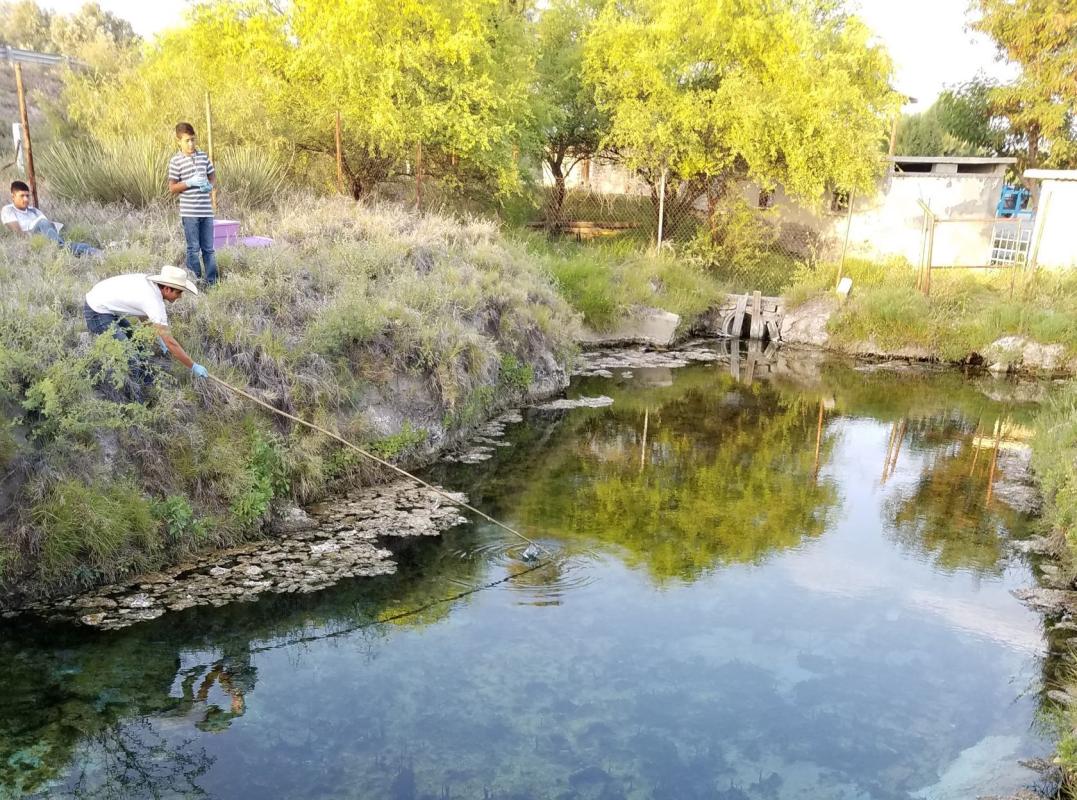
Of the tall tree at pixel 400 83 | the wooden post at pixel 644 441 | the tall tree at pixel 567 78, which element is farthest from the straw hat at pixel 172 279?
the tall tree at pixel 567 78

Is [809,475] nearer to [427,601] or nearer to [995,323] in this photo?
[427,601]

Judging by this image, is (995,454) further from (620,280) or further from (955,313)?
(620,280)

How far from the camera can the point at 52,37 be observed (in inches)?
1107

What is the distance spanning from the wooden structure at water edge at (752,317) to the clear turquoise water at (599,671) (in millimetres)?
7836

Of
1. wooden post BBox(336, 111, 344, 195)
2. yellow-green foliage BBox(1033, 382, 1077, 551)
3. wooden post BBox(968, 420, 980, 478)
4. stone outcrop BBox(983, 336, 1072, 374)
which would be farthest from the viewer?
stone outcrop BBox(983, 336, 1072, 374)

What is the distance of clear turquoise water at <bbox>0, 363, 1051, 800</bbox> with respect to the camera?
425 cm

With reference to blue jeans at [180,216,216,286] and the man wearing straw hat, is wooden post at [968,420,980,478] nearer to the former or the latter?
the man wearing straw hat

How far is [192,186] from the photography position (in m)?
7.65

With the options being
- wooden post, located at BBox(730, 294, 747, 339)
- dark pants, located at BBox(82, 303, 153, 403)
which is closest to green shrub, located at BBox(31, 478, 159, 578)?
dark pants, located at BBox(82, 303, 153, 403)

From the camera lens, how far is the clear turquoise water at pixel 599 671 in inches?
167

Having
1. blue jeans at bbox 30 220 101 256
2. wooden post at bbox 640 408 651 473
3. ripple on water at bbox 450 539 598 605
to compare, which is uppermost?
blue jeans at bbox 30 220 101 256

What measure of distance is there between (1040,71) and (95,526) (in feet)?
70.6

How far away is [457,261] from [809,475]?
16.5 ft

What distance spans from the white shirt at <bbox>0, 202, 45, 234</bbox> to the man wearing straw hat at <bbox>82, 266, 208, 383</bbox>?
3.12 m
